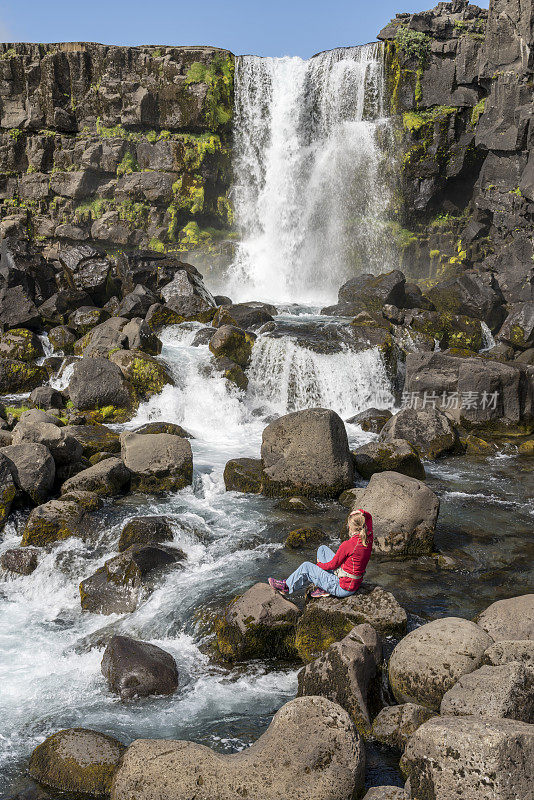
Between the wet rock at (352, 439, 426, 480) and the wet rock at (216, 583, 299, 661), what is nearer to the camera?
the wet rock at (216, 583, 299, 661)

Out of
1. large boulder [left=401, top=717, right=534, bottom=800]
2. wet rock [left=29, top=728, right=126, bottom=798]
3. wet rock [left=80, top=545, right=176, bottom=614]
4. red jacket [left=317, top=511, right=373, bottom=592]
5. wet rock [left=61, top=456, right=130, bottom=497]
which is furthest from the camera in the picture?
wet rock [left=61, top=456, right=130, bottom=497]

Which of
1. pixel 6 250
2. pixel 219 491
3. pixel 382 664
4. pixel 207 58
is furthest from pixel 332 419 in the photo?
pixel 207 58

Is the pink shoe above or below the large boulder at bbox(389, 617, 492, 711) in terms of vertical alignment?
below

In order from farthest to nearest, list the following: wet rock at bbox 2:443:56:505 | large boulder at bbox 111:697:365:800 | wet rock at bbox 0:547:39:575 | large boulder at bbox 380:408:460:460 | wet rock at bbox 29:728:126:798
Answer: large boulder at bbox 380:408:460:460
wet rock at bbox 2:443:56:505
wet rock at bbox 0:547:39:575
wet rock at bbox 29:728:126:798
large boulder at bbox 111:697:365:800

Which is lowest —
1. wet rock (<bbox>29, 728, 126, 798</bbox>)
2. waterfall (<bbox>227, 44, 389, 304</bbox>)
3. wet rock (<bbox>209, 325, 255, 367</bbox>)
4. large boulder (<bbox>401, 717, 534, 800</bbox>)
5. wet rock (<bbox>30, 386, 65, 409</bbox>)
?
wet rock (<bbox>29, 728, 126, 798</bbox>)

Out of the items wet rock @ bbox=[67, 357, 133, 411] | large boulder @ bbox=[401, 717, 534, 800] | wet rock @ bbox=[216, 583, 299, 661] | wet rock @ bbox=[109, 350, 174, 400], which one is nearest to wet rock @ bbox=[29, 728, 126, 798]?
wet rock @ bbox=[216, 583, 299, 661]

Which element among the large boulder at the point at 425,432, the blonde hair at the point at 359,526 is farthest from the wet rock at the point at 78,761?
the large boulder at the point at 425,432

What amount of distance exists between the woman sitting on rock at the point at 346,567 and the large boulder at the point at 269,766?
2.63 meters

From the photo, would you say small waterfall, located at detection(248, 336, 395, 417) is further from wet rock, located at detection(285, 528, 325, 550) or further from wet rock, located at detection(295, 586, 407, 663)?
wet rock, located at detection(295, 586, 407, 663)

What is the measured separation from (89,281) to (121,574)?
17.5 m

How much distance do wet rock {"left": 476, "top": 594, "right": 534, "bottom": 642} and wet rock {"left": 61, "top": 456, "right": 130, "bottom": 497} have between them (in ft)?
25.4

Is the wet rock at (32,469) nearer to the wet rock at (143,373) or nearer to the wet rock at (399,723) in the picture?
the wet rock at (143,373)

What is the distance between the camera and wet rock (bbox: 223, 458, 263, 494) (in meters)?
14.3

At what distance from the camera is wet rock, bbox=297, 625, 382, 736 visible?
670 cm
